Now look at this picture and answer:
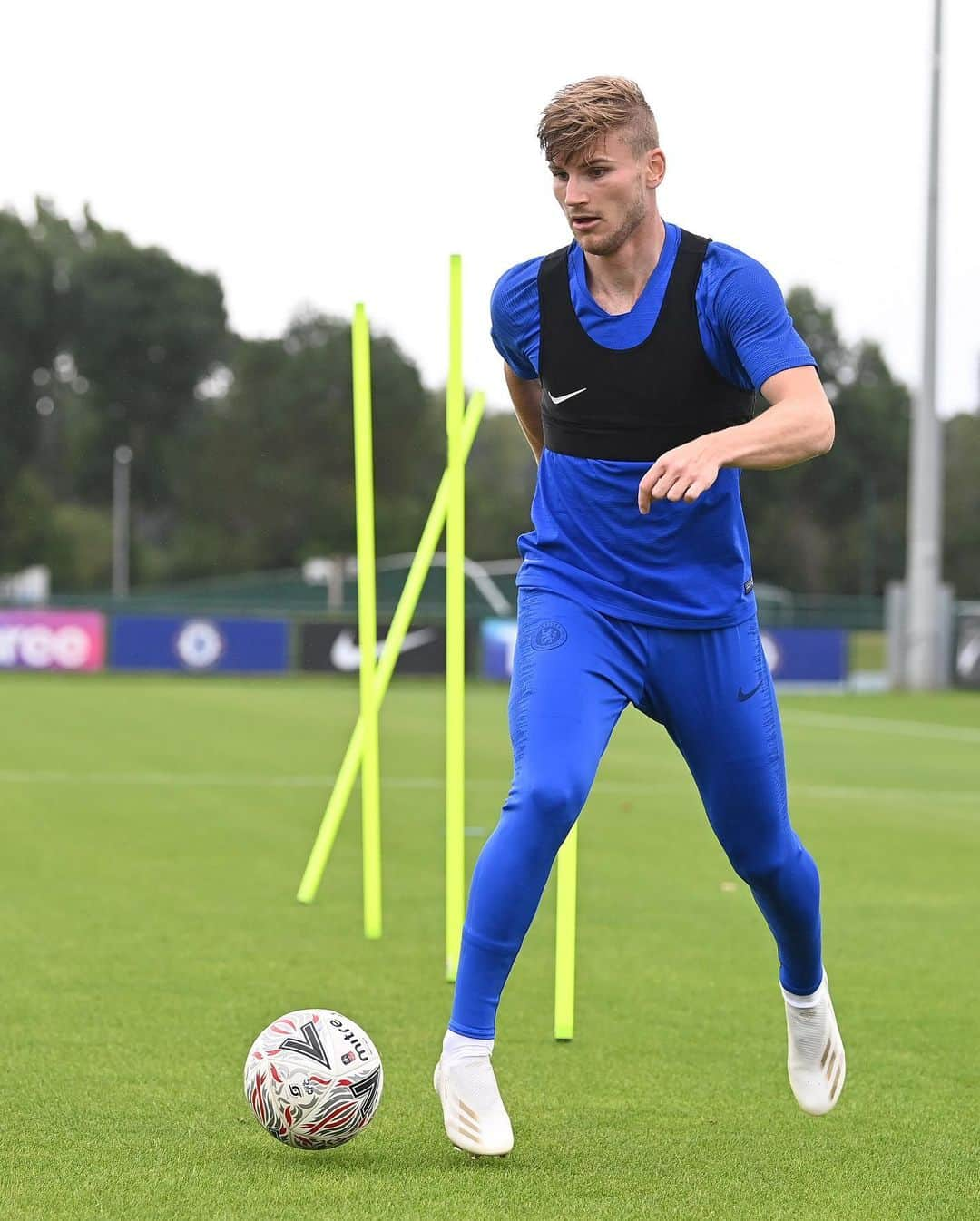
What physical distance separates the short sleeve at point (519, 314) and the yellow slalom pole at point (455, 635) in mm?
1257

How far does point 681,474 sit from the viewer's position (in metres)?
3.51

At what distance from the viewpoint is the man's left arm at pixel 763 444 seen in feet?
11.5

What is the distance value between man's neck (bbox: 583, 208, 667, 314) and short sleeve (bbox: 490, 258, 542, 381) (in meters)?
0.17

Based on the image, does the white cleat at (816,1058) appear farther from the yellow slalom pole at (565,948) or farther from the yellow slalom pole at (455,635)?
the yellow slalom pole at (455,635)

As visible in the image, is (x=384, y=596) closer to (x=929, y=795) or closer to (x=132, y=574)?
(x=132, y=574)

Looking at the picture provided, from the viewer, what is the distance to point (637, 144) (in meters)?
3.93

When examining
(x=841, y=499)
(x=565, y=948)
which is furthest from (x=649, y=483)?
(x=841, y=499)

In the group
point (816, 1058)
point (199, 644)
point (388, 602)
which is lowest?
point (388, 602)

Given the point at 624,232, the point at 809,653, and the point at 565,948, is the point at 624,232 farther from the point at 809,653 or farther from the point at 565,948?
the point at 809,653

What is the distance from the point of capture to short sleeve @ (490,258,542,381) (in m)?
4.18

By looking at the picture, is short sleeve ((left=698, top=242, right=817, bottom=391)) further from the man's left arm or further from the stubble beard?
the stubble beard

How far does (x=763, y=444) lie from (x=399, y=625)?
11.9 ft

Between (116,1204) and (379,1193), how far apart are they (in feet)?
1.71

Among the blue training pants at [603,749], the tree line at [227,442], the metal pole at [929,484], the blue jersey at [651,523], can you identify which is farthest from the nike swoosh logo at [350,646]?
the tree line at [227,442]
